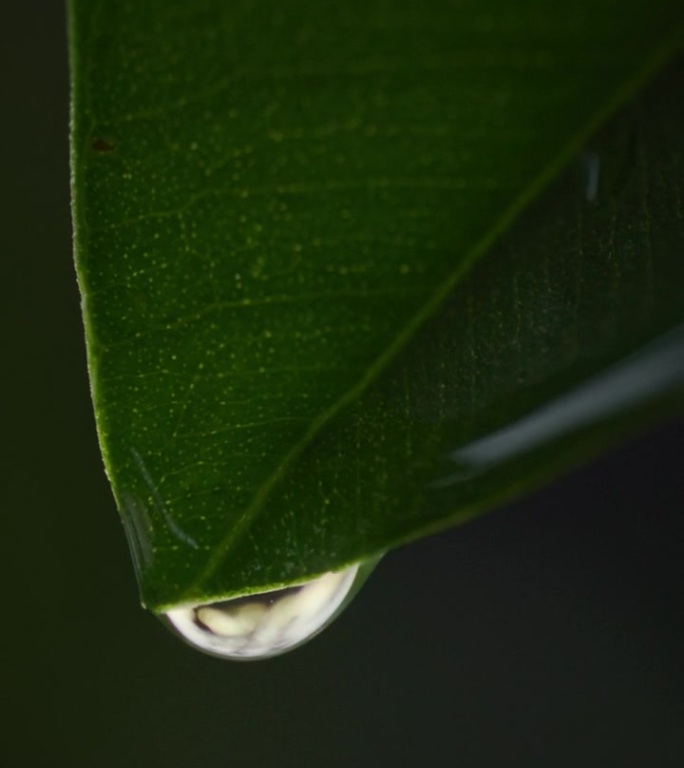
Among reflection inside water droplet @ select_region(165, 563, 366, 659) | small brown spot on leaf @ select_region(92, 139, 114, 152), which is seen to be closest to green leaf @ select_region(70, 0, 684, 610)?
small brown spot on leaf @ select_region(92, 139, 114, 152)

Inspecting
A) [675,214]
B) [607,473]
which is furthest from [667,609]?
[675,214]

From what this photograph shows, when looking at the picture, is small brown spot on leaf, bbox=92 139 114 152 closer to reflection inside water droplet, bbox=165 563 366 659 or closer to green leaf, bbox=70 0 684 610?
green leaf, bbox=70 0 684 610

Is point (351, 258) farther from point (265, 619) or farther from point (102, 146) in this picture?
point (265, 619)

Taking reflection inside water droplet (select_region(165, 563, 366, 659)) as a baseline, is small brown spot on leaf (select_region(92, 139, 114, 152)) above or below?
above

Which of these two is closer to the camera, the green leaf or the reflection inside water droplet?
the green leaf

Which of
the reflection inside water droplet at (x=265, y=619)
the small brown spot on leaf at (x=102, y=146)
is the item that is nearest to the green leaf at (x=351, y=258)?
the small brown spot on leaf at (x=102, y=146)

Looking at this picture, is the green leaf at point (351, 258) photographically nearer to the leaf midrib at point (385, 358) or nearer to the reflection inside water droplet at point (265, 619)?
the leaf midrib at point (385, 358)

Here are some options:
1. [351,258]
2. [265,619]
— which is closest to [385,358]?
[351,258]
